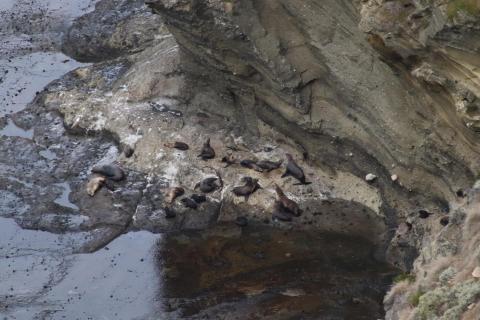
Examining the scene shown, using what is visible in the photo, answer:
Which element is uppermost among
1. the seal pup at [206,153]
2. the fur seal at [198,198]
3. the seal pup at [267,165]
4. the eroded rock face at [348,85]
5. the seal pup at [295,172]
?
the eroded rock face at [348,85]

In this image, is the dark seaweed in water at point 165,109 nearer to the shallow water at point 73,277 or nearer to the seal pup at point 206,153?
the seal pup at point 206,153

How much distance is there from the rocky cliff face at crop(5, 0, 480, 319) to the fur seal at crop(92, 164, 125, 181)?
343mm

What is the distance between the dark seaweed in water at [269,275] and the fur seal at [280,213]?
1.25 feet

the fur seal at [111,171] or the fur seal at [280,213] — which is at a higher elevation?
the fur seal at [280,213]

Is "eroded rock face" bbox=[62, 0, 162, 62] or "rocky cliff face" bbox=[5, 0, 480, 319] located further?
"eroded rock face" bbox=[62, 0, 162, 62]

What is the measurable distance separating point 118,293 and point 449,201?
886cm

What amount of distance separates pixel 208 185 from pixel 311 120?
3579 millimetres

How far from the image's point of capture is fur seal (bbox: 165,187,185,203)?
2239cm

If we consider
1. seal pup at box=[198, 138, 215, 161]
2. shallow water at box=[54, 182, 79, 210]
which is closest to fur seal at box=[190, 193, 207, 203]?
seal pup at box=[198, 138, 215, 161]

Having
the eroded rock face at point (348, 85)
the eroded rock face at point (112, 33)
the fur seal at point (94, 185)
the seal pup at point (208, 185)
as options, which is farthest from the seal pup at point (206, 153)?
the eroded rock face at point (112, 33)

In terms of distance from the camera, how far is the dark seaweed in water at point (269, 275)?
61.4 feet

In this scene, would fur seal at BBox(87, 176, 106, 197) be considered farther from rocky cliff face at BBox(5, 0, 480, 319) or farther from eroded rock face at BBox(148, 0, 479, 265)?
eroded rock face at BBox(148, 0, 479, 265)

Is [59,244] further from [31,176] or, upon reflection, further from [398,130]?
[398,130]

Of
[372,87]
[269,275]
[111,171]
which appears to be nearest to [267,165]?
[372,87]
